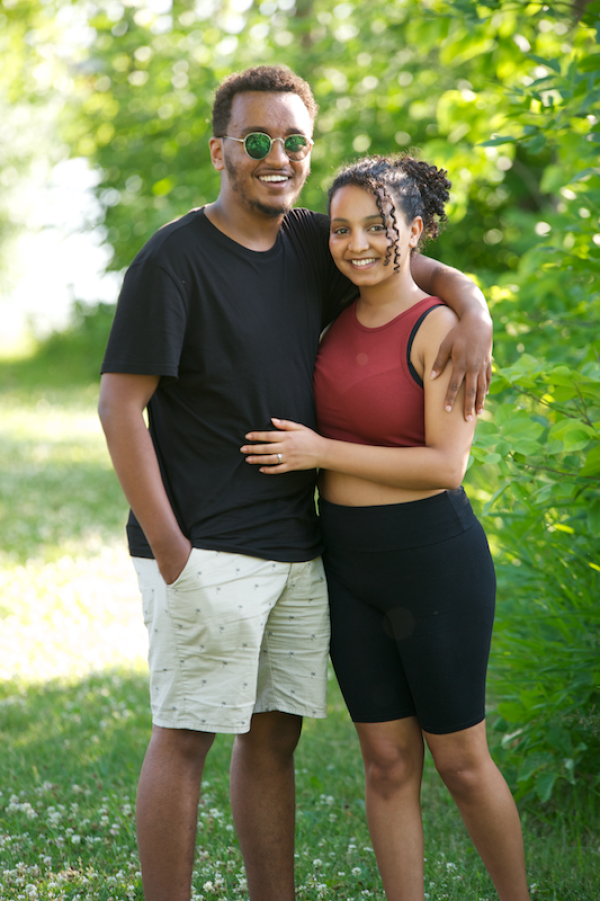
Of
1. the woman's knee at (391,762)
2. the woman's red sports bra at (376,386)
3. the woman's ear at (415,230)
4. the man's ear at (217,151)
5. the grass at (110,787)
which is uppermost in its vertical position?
the man's ear at (217,151)

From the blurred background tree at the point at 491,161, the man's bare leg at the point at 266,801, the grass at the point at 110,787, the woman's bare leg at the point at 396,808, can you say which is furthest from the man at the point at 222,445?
the grass at the point at 110,787

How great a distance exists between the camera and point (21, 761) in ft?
11.0

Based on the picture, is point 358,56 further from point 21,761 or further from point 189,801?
point 189,801

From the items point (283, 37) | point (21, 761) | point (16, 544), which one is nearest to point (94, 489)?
point (16, 544)

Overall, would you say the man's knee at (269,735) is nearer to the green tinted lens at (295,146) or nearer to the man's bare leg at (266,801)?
the man's bare leg at (266,801)

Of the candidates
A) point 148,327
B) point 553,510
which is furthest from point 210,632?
point 553,510

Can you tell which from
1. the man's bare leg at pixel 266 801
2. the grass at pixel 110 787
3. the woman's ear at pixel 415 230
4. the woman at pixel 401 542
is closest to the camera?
the woman at pixel 401 542

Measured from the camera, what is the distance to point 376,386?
2.04 meters

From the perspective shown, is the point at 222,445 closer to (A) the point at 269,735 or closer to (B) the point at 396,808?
(A) the point at 269,735

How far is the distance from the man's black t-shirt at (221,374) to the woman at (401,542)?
0.08m

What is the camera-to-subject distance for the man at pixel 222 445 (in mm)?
1979

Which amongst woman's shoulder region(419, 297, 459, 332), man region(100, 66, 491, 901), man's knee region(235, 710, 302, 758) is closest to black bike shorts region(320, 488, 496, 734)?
man region(100, 66, 491, 901)

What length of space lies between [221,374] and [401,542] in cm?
61

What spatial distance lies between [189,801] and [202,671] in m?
0.32
